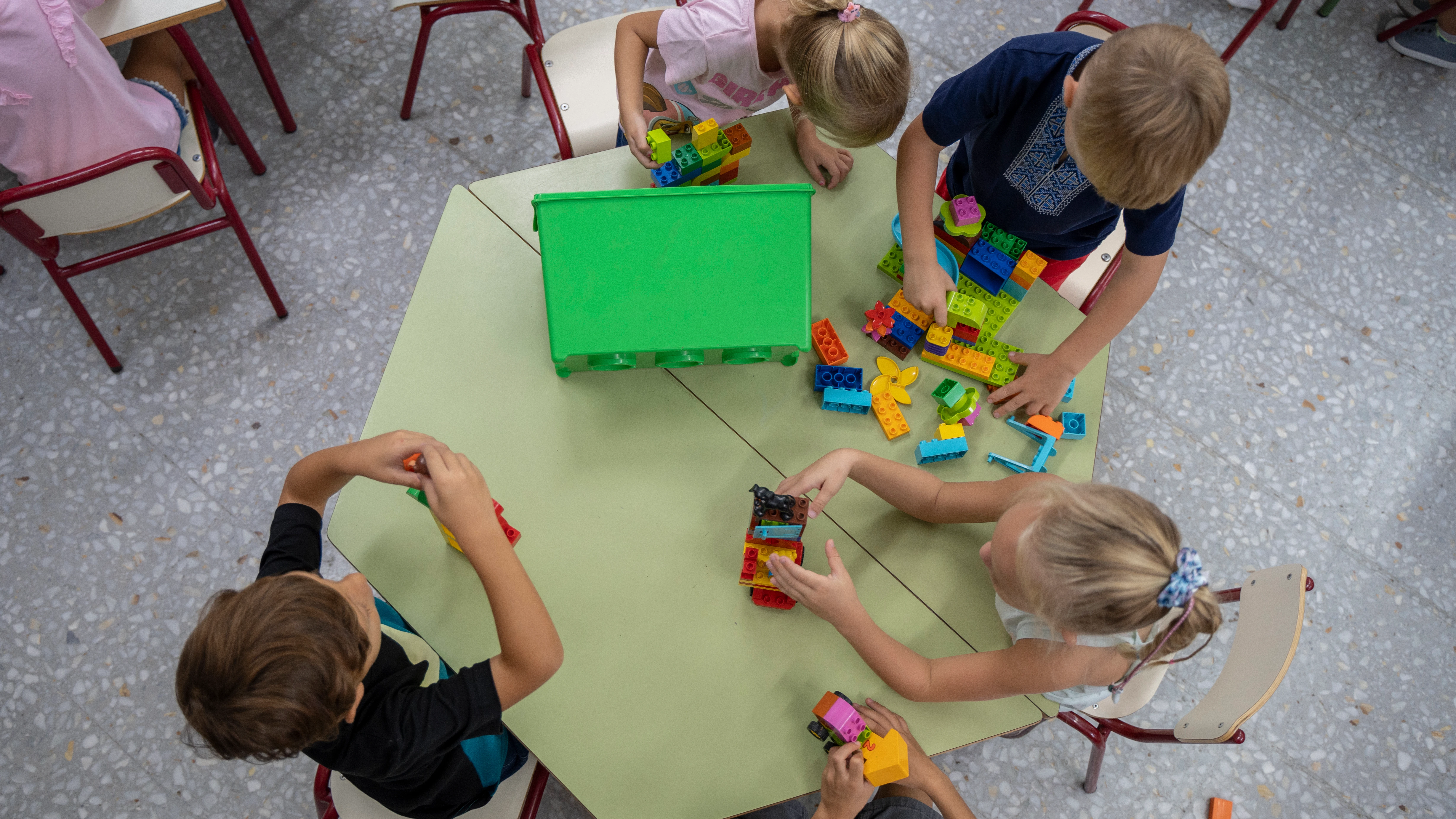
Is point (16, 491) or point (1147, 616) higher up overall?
point (1147, 616)

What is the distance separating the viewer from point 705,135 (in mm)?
1498

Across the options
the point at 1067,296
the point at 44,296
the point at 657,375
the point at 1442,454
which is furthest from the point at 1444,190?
the point at 44,296

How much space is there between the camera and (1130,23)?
2795mm

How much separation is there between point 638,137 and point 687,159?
0.21 metres

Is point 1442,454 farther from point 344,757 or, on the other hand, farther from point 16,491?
point 16,491

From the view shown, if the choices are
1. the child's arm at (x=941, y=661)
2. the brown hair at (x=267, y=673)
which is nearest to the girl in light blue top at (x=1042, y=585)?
the child's arm at (x=941, y=661)

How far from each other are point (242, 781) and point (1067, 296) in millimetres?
2223

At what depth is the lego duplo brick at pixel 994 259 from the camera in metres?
1.55

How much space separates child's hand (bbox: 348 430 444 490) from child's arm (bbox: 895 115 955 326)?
870 millimetres

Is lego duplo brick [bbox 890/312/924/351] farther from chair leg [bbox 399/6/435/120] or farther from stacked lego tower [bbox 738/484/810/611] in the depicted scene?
chair leg [bbox 399/6/435/120]

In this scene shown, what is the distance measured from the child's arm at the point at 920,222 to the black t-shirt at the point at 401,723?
0.96 m

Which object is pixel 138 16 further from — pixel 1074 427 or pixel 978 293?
pixel 1074 427

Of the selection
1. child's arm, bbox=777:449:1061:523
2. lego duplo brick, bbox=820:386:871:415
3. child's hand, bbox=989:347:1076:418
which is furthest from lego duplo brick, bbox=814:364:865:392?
child's hand, bbox=989:347:1076:418

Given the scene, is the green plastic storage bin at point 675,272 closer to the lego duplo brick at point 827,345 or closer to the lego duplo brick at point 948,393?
the lego duplo brick at point 827,345
